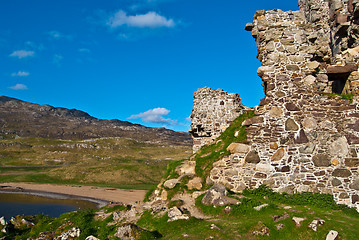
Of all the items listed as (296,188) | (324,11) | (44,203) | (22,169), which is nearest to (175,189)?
(296,188)

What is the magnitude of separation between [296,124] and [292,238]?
6.11 m

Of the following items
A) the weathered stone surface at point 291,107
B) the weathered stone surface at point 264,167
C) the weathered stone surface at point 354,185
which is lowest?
the weathered stone surface at point 354,185

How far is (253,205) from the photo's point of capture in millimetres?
10828

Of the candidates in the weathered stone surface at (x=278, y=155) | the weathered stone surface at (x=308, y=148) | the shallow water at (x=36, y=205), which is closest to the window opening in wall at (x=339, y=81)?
the weathered stone surface at (x=308, y=148)

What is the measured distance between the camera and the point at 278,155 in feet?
41.5

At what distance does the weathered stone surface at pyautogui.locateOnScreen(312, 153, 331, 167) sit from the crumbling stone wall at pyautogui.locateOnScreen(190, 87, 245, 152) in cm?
824

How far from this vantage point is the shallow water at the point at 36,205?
33.7m

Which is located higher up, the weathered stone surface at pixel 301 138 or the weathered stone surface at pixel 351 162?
the weathered stone surface at pixel 301 138

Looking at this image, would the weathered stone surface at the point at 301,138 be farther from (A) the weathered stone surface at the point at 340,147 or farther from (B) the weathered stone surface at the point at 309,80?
(B) the weathered stone surface at the point at 309,80

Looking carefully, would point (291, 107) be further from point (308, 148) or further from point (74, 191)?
point (74, 191)

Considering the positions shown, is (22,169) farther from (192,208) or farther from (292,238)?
(292,238)

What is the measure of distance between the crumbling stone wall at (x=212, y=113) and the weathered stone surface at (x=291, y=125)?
732 cm

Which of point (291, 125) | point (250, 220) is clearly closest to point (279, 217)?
point (250, 220)

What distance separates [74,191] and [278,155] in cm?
4647
